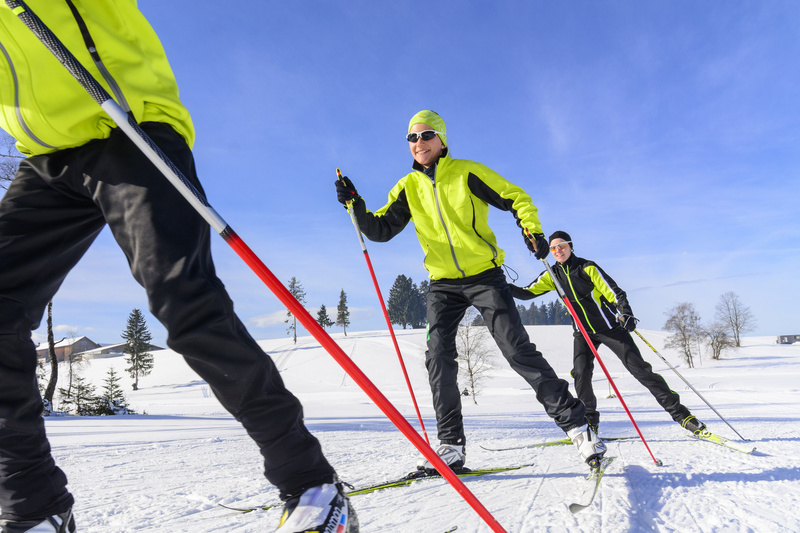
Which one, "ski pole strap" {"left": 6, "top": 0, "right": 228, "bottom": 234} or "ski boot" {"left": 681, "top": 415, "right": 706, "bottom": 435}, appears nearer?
"ski pole strap" {"left": 6, "top": 0, "right": 228, "bottom": 234}

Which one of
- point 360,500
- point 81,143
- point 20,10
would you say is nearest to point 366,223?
point 360,500

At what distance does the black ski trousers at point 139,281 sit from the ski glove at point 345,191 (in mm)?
2055

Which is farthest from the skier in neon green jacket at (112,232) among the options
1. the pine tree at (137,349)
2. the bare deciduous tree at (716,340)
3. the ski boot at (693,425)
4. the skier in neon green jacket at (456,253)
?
the bare deciduous tree at (716,340)

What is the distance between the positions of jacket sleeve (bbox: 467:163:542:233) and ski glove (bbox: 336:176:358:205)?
36.5 inches

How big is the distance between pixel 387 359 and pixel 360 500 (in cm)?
4290

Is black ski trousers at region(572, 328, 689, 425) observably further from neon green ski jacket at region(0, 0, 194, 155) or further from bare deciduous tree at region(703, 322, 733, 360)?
bare deciduous tree at region(703, 322, 733, 360)

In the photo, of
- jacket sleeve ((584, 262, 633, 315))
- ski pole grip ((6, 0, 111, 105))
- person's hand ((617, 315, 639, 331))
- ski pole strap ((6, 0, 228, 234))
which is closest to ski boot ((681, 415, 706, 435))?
person's hand ((617, 315, 639, 331))

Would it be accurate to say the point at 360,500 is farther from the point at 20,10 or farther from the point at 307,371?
the point at 307,371

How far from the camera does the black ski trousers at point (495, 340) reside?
9.48 ft

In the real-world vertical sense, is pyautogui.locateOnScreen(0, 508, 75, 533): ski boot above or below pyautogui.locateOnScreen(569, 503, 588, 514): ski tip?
above

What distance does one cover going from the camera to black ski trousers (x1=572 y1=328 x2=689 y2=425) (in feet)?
16.0

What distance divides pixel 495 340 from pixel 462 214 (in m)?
0.94

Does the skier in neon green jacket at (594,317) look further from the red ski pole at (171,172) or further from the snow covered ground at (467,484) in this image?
the red ski pole at (171,172)

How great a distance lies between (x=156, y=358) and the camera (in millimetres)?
59281
